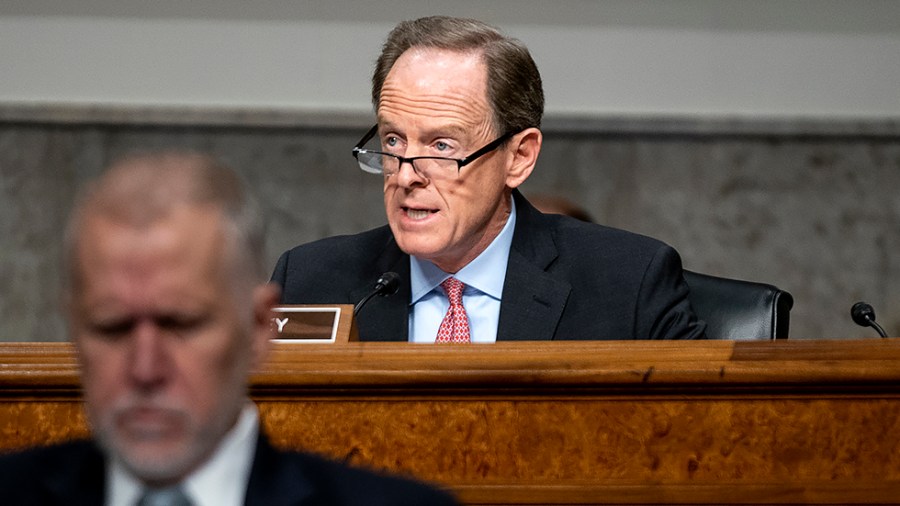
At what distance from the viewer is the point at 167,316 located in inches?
46.1

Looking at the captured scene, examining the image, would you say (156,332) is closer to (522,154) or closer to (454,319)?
(454,319)

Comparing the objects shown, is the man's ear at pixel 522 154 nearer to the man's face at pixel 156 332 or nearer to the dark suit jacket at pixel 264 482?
the dark suit jacket at pixel 264 482

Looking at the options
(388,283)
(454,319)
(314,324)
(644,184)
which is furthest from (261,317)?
(644,184)

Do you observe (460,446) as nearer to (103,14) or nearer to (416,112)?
(416,112)

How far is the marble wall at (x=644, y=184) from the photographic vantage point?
5.20 meters

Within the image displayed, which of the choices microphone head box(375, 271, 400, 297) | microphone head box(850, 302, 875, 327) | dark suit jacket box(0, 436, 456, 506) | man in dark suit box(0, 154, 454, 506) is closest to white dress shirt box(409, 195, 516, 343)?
microphone head box(375, 271, 400, 297)

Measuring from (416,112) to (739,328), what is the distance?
A: 804 mm

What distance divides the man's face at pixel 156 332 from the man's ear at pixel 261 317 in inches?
1.1

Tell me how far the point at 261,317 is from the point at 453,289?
5.58 feet

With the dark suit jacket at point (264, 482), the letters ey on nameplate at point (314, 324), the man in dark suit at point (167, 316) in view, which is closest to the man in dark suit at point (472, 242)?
the letters ey on nameplate at point (314, 324)

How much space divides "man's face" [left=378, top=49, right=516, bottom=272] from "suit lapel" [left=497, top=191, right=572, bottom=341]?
0.26 ft

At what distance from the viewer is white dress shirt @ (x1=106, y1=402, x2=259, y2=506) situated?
1228mm

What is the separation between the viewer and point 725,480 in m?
2.10

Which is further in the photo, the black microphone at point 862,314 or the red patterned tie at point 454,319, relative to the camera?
the red patterned tie at point 454,319
